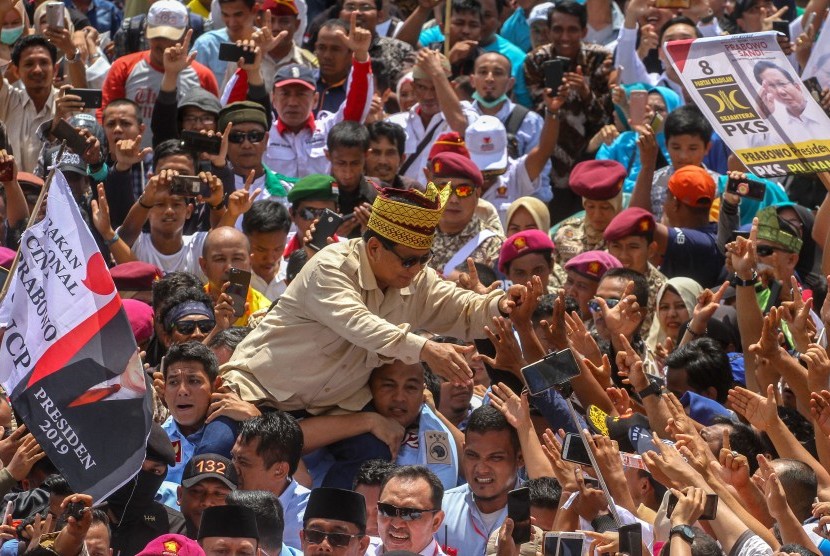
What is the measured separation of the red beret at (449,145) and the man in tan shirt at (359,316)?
318 cm

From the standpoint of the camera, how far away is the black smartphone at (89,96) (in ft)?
39.5

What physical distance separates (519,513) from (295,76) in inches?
236

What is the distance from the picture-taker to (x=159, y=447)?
27.8 feet

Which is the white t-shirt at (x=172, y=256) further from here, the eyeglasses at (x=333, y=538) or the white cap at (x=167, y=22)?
the eyeglasses at (x=333, y=538)

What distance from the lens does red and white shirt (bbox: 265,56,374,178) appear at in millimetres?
12977

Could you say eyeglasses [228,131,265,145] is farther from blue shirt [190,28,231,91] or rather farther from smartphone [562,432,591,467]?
smartphone [562,432,591,467]

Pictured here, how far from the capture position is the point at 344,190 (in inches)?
480

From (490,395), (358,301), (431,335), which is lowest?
(431,335)

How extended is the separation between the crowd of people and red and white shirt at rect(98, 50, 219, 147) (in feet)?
0.08

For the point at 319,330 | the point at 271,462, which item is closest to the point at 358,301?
the point at 319,330

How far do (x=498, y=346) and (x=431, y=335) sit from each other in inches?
52.3

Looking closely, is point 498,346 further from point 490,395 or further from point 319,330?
point 319,330

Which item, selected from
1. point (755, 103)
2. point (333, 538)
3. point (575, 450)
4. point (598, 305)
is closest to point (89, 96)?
point (598, 305)

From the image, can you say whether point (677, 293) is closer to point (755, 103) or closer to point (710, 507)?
point (755, 103)
